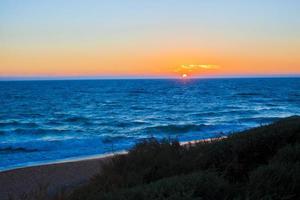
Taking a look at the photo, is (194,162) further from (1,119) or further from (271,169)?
(1,119)

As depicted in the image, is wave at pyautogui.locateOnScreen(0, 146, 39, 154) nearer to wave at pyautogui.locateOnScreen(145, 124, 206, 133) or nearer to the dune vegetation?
wave at pyautogui.locateOnScreen(145, 124, 206, 133)

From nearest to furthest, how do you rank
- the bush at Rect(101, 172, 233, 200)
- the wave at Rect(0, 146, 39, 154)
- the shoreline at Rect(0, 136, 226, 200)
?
the bush at Rect(101, 172, 233, 200)
the shoreline at Rect(0, 136, 226, 200)
the wave at Rect(0, 146, 39, 154)

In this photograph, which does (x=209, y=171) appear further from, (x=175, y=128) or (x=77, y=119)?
(x=77, y=119)

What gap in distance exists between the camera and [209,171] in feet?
21.4

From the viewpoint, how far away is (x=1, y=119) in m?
41.7

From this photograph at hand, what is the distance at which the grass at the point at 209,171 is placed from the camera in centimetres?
518

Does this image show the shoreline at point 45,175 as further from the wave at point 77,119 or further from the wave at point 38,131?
the wave at point 77,119

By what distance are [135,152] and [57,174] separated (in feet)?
22.9

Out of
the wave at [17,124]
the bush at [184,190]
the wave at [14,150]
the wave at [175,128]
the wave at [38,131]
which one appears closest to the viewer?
the bush at [184,190]

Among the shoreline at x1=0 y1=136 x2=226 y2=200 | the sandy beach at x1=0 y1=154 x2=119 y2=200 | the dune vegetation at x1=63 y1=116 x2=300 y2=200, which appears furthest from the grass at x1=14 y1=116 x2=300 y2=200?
→ the sandy beach at x1=0 y1=154 x2=119 y2=200

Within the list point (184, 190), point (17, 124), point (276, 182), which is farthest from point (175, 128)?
point (184, 190)

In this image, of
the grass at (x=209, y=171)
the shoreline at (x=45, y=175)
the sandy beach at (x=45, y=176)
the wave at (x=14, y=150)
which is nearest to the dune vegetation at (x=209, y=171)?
the grass at (x=209, y=171)

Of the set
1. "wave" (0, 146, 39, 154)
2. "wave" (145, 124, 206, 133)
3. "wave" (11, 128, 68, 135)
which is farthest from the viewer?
"wave" (11, 128, 68, 135)

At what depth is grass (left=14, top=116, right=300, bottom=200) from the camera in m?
5.18
